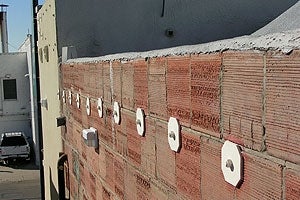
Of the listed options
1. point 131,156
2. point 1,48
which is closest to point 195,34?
point 131,156

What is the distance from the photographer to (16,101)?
85.6 ft

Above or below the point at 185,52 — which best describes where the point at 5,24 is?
above

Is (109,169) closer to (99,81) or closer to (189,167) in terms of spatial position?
(99,81)

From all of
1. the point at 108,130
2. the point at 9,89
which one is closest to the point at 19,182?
the point at 9,89

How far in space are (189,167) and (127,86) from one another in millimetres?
1497

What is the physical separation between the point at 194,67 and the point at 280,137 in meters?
0.96

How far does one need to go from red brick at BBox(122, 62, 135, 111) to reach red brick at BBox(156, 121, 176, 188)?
2.38 feet

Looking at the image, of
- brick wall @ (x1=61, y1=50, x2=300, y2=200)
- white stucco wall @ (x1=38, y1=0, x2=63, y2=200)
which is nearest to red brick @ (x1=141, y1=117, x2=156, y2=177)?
brick wall @ (x1=61, y1=50, x2=300, y2=200)

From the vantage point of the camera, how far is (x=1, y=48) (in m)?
30.3

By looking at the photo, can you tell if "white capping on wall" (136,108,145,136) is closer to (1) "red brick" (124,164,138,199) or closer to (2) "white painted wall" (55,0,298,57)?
(1) "red brick" (124,164,138,199)

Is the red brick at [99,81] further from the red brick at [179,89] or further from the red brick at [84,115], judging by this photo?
the red brick at [179,89]

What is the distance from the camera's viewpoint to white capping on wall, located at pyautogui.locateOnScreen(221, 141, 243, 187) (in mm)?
2391

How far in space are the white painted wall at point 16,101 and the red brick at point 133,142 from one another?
22.6m

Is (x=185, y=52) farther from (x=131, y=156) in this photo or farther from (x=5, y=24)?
(x=5, y=24)
